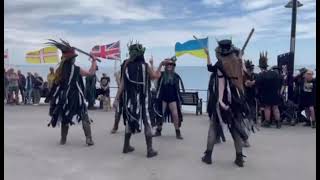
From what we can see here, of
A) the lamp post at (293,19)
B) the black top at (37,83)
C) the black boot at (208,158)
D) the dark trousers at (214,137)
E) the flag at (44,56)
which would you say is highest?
the lamp post at (293,19)

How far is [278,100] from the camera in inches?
399

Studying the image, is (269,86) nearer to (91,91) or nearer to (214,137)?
(214,137)

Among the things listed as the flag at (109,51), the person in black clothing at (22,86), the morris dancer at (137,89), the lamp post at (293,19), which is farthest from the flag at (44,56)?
the morris dancer at (137,89)

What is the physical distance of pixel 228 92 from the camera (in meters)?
5.95

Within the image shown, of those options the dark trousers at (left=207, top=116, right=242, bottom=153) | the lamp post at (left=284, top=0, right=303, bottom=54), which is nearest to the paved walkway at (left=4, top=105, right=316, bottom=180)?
the dark trousers at (left=207, top=116, right=242, bottom=153)

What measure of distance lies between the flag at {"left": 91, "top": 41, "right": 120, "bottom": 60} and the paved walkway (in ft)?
20.6

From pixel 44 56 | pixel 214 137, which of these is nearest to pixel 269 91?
pixel 214 137

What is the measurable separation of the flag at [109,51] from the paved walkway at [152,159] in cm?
627

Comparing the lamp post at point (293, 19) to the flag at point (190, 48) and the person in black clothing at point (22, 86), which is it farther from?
the person in black clothing at point (22, 86)

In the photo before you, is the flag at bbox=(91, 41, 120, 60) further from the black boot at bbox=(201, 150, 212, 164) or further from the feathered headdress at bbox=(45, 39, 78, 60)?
the black boot at bbox=(201, 150, 212, 164)

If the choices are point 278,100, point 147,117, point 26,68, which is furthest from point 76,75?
point 26,68

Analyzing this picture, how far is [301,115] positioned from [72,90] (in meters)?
5.63

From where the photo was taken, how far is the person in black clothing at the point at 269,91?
996 cm

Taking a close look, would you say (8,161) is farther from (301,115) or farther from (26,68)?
(26,68)
